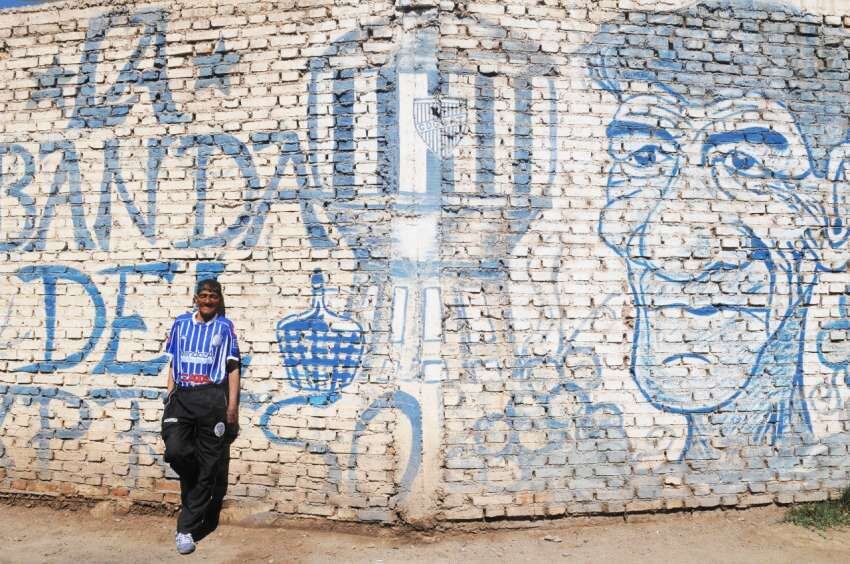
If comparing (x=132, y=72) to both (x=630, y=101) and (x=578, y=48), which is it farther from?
(x=630, y=101)

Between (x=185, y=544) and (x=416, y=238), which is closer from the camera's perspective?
(x=185, y=544)

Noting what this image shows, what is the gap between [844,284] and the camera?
4289 millimetres

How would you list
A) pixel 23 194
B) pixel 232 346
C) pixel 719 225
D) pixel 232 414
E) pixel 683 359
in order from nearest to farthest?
1. pixel 232 414
2. pixel 232 346
3. pixel 683 359
4. pixel 719 225
5. pixel 23 194

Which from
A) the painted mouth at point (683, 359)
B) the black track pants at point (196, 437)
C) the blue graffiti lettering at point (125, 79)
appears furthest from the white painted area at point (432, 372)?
the blue graffiti lettering at point (125, 79)

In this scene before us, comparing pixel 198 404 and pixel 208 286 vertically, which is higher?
pixel 208 286

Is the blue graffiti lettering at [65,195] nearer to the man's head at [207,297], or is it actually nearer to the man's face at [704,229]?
the man's head at [207,297]

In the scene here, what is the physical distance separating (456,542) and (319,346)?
151cm

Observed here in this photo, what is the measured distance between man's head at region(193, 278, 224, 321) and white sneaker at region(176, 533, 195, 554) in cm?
131

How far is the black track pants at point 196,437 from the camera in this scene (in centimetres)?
372

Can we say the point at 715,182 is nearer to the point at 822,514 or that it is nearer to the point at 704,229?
the point at 704,229

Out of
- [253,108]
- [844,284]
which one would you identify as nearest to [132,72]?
[253,108]

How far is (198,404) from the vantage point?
3.73m

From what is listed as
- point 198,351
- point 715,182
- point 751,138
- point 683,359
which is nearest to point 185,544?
point 198,351

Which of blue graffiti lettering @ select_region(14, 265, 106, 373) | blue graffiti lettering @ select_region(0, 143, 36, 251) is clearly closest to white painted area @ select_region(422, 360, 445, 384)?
blue graffiti lettering @ select_region(14, 265, 106, 373)
